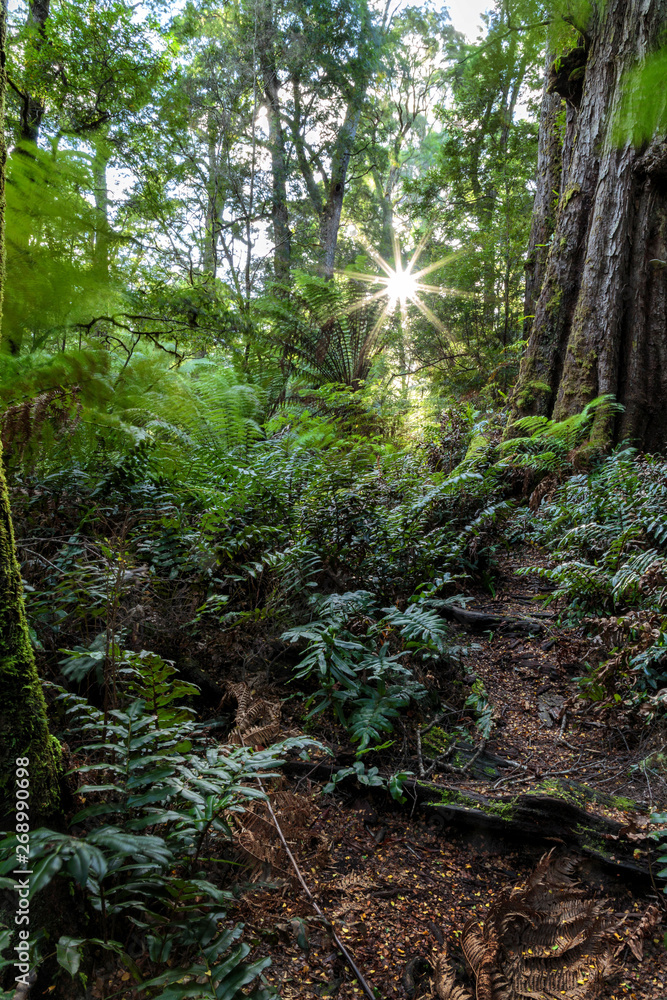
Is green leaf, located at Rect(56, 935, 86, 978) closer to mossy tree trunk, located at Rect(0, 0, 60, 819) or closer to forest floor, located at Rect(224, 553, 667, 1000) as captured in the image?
mossy tree trunk, located at Rect(0, 0, 60, 819)

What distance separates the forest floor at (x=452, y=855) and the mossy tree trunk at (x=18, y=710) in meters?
0.53

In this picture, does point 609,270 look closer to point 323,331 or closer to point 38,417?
point 323,331

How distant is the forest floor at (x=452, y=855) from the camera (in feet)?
3.77

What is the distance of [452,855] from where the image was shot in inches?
60.1

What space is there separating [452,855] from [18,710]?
49.9 inches

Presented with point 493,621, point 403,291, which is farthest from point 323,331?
point 493,621

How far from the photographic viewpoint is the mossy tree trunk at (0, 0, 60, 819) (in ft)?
3.12

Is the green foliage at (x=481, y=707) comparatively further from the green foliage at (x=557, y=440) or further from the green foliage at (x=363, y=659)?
the green foliage at (x=557, y=440)

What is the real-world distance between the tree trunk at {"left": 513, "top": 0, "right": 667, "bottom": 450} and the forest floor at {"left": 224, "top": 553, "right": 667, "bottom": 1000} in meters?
2.89

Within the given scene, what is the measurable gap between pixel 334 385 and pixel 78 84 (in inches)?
161

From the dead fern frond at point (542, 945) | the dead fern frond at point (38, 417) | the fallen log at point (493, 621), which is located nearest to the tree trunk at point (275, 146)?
the dead fern frond at point (38, 417)

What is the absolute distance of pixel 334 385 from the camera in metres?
6.81

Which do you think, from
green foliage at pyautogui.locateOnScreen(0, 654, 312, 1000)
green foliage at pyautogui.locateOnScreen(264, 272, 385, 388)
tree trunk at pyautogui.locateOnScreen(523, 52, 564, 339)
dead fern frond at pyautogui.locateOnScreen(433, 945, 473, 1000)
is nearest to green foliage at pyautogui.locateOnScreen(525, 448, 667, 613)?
dead fern frond at pyautogui.locateOnScreen(433, 945, 473, 1000)

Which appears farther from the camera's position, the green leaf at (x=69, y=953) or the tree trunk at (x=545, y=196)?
the tree trunk at (x=545, y=196)
